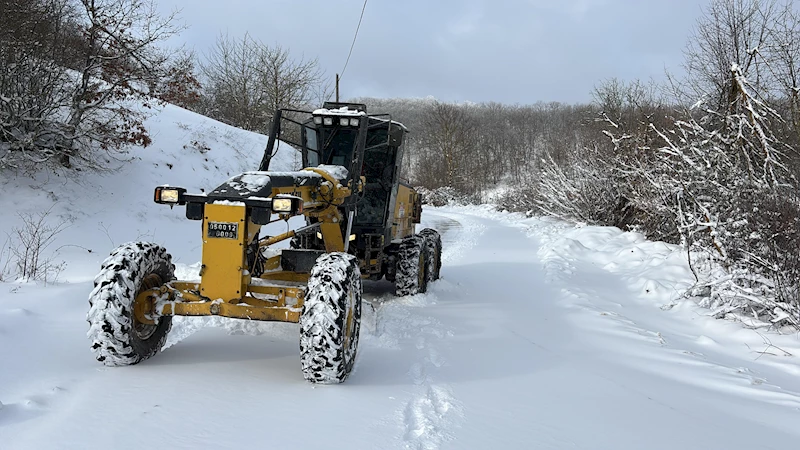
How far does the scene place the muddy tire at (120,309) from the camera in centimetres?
380

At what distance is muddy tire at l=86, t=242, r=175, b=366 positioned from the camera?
150 inches

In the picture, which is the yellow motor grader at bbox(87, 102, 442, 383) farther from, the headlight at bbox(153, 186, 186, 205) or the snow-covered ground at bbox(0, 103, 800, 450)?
the snow-covered ground at bbox(0, 103, 800, 450)

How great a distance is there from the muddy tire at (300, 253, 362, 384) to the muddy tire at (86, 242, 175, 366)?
1309 millimetres

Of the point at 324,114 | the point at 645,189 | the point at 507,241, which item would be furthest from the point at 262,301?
the point at 507,241

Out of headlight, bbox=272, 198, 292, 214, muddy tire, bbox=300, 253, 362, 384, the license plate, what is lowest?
muddy tire, bbox=300, 253, 362, 384

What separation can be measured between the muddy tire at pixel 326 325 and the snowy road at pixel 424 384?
16 cm

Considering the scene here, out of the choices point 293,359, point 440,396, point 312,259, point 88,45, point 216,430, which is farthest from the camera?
point 88,45

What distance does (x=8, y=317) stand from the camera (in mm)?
4539

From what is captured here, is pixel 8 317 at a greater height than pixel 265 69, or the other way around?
pixel 265 69

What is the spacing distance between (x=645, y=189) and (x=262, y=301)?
10.8 m

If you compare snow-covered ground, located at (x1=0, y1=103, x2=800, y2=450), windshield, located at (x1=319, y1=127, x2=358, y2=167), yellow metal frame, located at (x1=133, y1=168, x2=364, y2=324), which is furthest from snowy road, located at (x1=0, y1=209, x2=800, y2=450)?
windshield, located at (x1=319, y1=127, x2=358, y2=167)

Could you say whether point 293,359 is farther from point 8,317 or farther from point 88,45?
point 88,45

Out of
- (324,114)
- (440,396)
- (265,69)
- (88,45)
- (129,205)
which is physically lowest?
(440,396)

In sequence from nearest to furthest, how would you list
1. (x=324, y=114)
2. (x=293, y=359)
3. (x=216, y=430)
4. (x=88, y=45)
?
(x=216, y=430)
(x=293, y=359)
(x=324, y=114)
(x=88, y=45)
